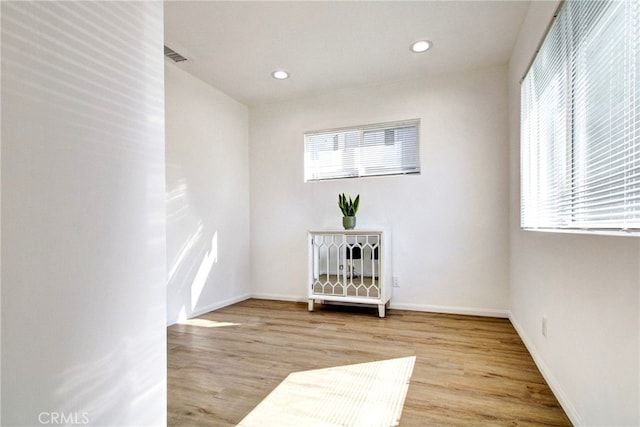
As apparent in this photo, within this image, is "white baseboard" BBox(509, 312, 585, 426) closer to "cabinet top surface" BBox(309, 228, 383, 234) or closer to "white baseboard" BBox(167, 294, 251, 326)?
"cabinet top surface" BBox(309, 228, 383, 234)

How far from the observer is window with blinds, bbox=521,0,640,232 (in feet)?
3.19

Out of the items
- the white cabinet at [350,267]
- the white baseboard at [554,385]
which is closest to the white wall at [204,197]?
the white cabinet at [350,267]

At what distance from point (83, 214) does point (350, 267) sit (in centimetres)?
245

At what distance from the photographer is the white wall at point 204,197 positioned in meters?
2.82

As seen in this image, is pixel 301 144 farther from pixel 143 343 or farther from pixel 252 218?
pixel 143 343

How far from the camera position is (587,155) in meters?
1.29

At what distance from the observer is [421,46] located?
258 cm

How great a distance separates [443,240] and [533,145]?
1.24 m

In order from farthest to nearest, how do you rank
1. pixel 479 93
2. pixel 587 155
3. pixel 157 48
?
1. pixel 479 93
2. pixel 587 155
3. pixel 157 48

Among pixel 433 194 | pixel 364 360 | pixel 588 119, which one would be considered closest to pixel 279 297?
pixel 364 360

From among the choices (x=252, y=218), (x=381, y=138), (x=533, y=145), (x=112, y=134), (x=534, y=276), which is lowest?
(x=534, y=276)

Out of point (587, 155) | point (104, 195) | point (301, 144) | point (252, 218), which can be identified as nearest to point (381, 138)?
point (301, 144)

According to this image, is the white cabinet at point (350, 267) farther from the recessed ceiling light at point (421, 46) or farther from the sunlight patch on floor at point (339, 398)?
the recessed ceiling light at point (421, 46)

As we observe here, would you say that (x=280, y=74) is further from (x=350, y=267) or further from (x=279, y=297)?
(x=279, y=297)
